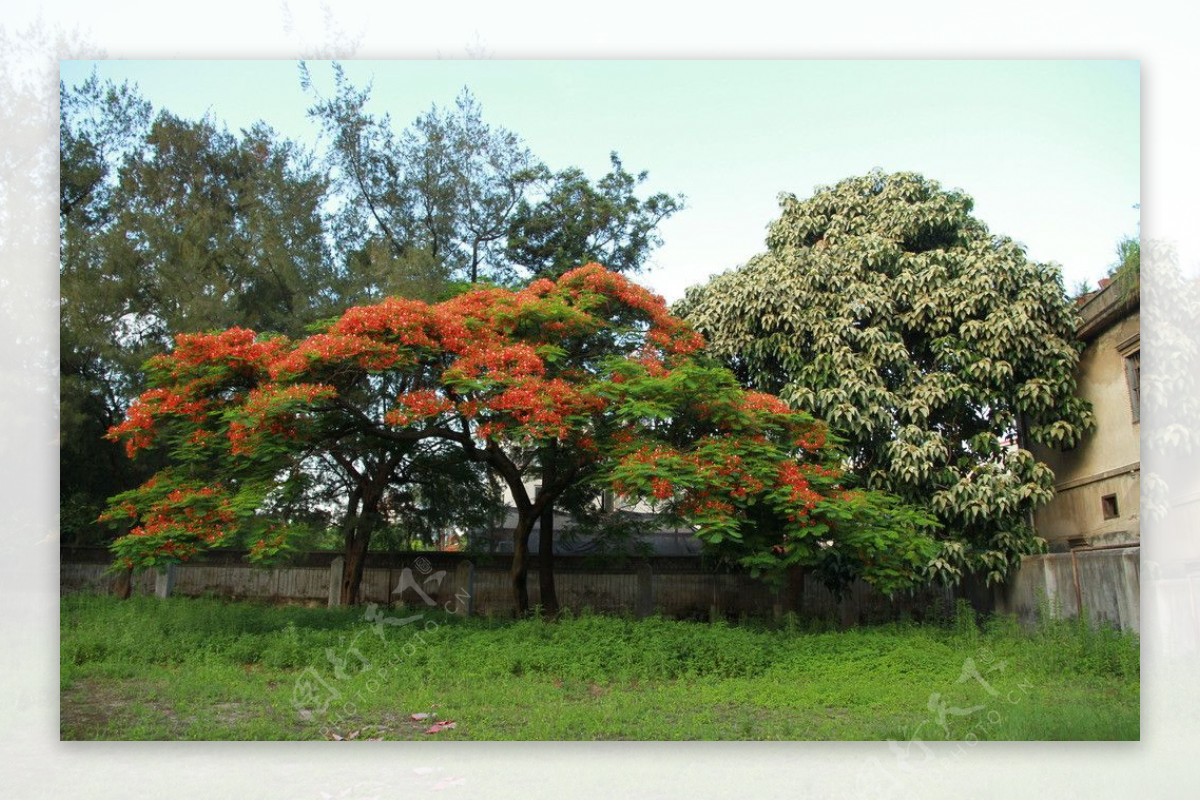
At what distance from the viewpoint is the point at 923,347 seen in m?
8.43

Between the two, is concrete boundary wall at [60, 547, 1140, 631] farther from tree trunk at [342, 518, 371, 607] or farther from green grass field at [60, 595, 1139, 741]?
green grass field at [60, 595, 1139, 741]

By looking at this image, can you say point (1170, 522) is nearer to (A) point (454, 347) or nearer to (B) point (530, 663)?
(B) point (530, 663)

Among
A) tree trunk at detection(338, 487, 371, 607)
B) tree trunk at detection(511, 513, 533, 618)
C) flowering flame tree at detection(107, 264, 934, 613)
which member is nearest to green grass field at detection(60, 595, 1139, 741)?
flowering flame tree at detection(107, 264, 934, 613)

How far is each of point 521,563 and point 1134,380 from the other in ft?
18.8

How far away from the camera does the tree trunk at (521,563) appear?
29.7 feet

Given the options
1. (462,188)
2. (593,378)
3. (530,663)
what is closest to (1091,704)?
(530,663)

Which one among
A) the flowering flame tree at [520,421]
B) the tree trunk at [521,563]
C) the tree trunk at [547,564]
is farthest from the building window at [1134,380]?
the tree trunk at [521,563]

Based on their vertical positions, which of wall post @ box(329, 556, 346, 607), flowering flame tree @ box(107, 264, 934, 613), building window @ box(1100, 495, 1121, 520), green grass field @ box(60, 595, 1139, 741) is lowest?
green grass field @ box(60, 595, 1139, 741)

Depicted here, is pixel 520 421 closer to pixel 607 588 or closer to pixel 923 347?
pixel 607 588

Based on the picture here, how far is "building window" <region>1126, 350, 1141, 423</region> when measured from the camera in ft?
22.1

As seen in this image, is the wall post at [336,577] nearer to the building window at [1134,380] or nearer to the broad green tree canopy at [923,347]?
the broad green tree canopy at [923,347]

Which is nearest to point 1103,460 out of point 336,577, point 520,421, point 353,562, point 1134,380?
point 1134,380

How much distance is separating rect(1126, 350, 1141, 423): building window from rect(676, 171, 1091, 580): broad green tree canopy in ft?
1.89

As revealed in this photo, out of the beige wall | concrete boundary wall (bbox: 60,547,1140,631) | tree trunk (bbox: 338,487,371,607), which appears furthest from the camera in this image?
tree trunk (bbox: 338,487,371,607)
